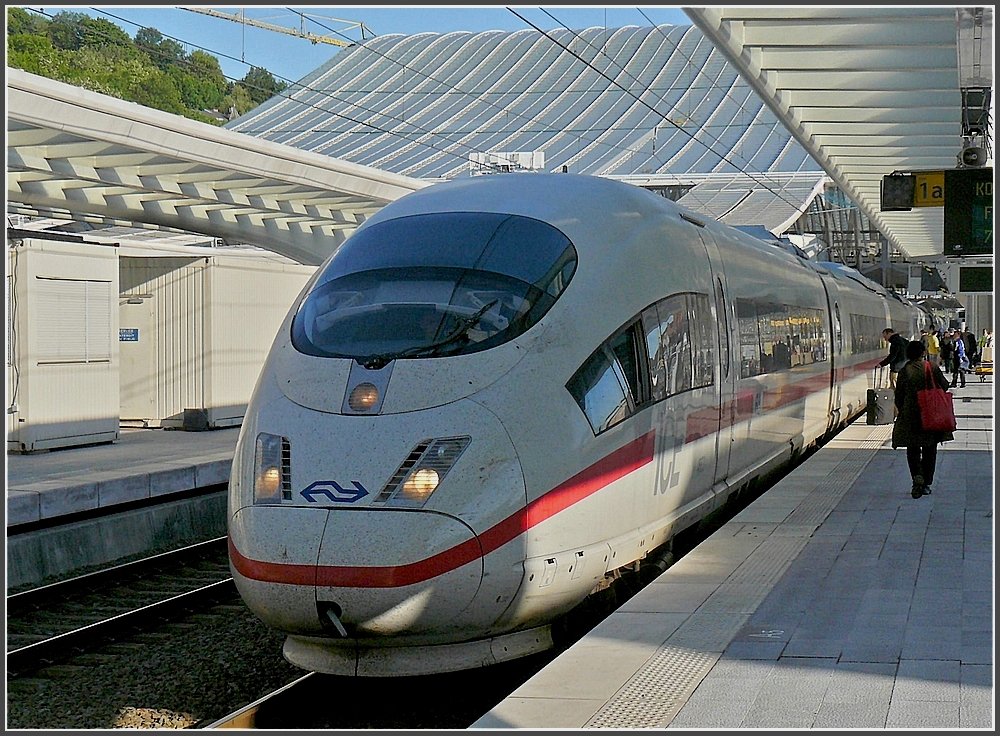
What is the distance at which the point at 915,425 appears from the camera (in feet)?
37.4

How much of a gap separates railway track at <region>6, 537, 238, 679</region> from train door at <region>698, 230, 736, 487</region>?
4342 mm

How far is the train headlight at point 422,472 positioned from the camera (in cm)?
632

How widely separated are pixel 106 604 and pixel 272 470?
189 inches

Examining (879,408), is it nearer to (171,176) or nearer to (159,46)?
(171,176)

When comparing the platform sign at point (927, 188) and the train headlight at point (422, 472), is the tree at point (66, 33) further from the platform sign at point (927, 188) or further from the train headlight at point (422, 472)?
the train headlight at point (422, 472)

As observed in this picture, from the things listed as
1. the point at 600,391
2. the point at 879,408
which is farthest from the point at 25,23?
the point at 600,391

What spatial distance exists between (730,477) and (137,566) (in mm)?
5560

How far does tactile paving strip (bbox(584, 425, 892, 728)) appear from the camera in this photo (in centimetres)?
523

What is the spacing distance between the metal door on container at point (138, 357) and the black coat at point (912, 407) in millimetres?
11890

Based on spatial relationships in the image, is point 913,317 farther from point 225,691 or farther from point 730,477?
point 225,691

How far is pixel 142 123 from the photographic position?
50.3 ft

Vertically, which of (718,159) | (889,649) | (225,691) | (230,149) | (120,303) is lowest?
→ (225,691)

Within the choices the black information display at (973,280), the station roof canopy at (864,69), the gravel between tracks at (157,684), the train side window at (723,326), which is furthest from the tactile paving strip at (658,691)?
the black information display at (973,280)

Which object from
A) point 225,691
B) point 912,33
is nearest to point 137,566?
point 225,691
